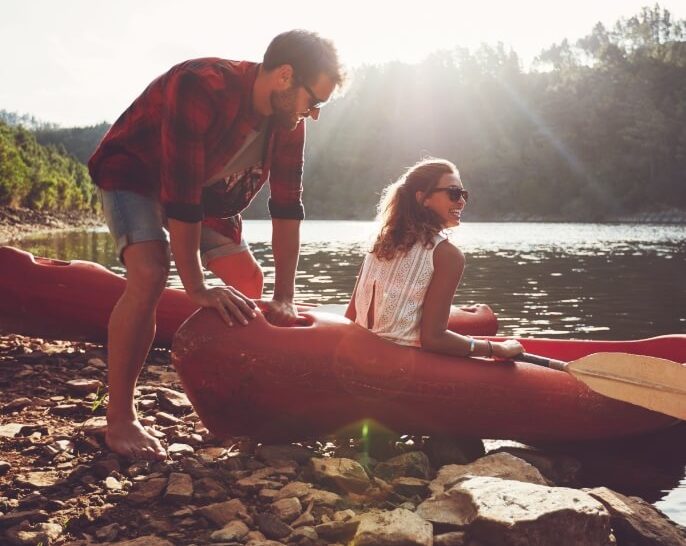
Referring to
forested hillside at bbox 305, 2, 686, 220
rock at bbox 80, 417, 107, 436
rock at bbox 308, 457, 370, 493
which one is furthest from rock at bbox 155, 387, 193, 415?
forested hillside at bbox 305, 2, 686, 220

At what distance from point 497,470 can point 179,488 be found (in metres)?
1.44

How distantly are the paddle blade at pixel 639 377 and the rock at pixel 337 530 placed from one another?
5.90 ft

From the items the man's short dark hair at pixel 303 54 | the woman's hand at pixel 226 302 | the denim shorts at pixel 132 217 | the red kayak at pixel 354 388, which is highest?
the man's short dark hair at pixel 303 54

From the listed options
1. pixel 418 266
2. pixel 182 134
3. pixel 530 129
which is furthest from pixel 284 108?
pixel 530 129

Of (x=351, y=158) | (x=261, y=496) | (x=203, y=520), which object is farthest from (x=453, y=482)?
(x=351, y=158)

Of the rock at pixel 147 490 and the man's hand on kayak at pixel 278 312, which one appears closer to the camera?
the rock at pixel 147 490

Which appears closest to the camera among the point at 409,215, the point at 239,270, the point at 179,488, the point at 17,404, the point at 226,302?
the point at 179,488

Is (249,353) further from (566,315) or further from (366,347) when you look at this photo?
(566,315)

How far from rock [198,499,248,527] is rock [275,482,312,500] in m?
0.19

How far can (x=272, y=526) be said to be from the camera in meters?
2.43

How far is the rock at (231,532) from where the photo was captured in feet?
7.68

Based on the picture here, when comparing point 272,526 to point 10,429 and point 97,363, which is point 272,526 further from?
point 97,363

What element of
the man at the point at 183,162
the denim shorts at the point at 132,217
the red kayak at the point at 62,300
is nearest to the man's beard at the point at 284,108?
the man at the point at 183,162

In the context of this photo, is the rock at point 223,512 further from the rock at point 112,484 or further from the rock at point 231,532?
the rock at point 112,484
